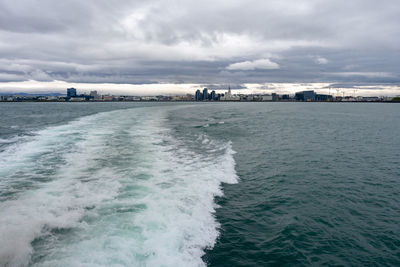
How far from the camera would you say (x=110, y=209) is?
8906 mm

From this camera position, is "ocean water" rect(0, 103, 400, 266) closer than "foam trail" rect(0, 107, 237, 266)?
No

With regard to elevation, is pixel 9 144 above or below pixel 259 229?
above

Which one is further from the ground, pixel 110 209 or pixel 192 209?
pixel 110 209

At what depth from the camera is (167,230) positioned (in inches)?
307

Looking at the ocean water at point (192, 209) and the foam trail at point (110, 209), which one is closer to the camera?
the foam trail at point (110, 209)

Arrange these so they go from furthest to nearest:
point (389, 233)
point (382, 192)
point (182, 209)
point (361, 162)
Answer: point (361, 162), point (382, 192), point (182, 209), point (389, 233)

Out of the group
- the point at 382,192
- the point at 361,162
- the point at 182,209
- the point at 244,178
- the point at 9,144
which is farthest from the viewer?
the point at 9,144

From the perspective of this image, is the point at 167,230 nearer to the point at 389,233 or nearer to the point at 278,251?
the point at 278,251

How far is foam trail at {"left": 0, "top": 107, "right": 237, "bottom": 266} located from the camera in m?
6.57

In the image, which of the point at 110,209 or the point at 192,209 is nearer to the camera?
the point at 110,209

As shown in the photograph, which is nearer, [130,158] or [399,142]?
[130,158]

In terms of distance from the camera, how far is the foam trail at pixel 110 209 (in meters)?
6.57

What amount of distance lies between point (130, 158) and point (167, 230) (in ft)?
29.2

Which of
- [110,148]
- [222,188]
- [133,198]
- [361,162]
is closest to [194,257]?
[133,198]
